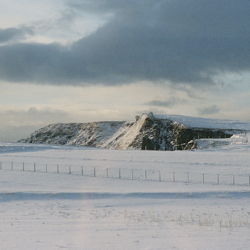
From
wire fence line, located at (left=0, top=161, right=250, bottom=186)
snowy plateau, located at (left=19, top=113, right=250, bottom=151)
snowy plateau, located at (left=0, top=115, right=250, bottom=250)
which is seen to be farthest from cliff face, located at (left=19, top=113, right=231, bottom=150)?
wire fence line, located at (left=0, top=161, right=250, bottom=186)

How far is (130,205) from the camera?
2792cm

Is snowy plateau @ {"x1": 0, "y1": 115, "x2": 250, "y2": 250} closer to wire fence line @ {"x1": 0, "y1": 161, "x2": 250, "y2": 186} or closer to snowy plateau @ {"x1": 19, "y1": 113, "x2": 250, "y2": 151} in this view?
wire fence line @ {"x1": 0, "y1": 161, "x2": 250, "y2": 186}

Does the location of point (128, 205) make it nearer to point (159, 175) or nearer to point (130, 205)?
point (130, 205)

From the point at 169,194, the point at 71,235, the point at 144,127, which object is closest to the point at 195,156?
the point at 169,194

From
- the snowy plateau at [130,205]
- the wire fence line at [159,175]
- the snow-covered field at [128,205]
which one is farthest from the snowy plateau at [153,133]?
the wire fence line at [159,175]

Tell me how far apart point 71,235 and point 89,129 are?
401 feet

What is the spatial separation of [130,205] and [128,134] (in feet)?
275

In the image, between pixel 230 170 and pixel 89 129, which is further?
pixel 89 129

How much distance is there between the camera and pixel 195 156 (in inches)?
2434

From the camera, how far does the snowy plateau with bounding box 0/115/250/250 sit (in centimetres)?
1515

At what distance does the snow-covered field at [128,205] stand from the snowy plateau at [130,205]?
1.7 inches

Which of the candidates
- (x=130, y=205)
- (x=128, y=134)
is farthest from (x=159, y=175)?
(x=128, y=134)

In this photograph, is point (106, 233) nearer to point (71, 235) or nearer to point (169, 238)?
point (71, 235)

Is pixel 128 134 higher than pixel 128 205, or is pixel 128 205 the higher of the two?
pixel 128 134
